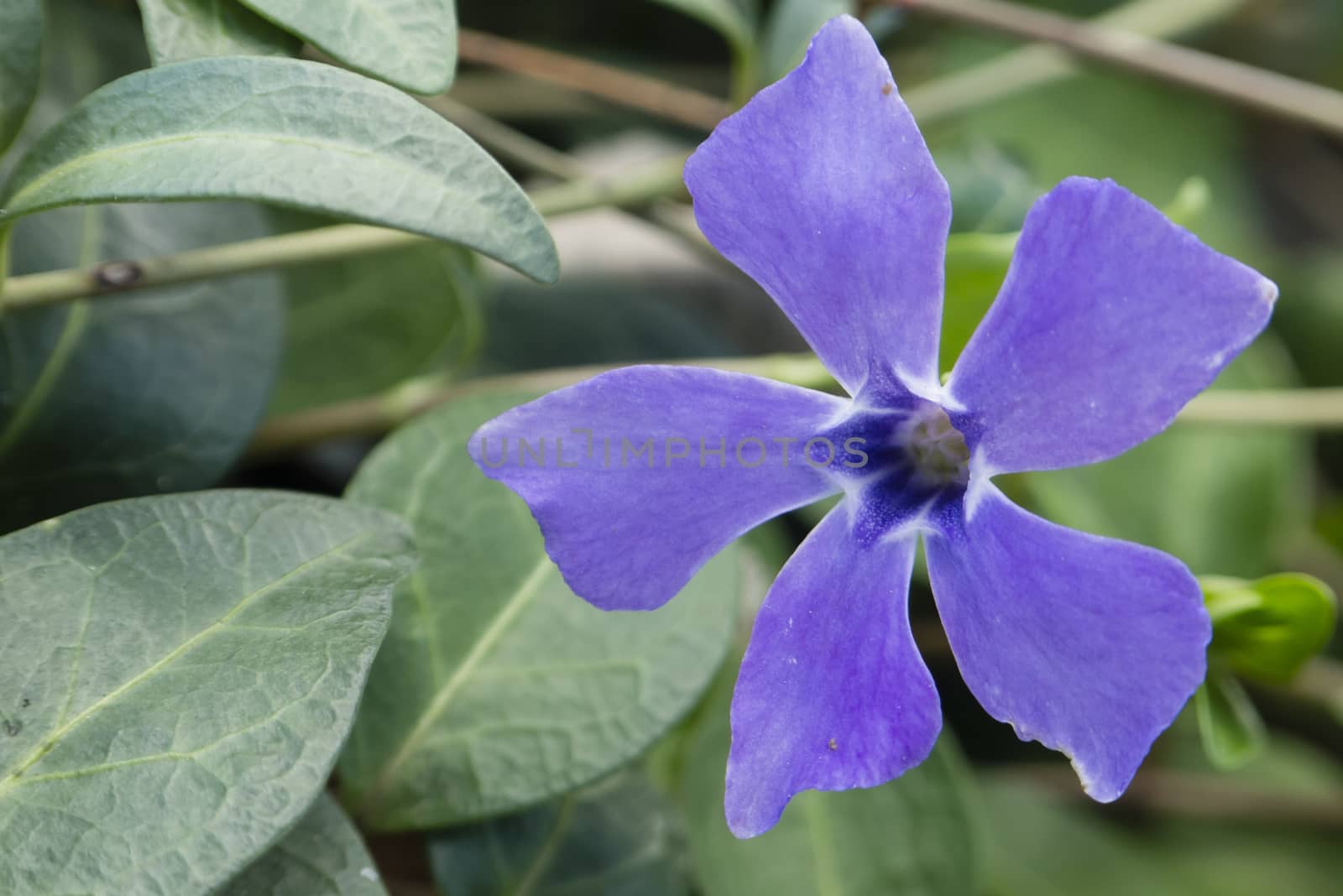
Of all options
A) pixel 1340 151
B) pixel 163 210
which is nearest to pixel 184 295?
pixel 163 210

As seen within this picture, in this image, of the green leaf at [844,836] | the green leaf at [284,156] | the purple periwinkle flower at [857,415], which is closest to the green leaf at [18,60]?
the green leaf at [284,156]

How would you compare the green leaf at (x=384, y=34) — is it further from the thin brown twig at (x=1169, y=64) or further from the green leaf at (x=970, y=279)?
the thin brown twig at (x=1169, y=64)

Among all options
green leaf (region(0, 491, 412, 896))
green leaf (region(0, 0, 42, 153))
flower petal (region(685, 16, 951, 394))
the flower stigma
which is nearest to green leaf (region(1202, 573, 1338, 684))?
the flower stigma

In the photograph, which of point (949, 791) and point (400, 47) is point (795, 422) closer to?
point (400, 47)

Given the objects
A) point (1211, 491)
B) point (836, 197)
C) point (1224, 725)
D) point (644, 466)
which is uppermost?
point (836, 197)

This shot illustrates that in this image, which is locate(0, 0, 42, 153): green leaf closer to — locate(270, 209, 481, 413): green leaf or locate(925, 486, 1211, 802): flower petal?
locate(270, 209, 481, 413): green leaf

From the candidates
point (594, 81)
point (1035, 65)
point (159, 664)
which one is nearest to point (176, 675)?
point (159, 664)

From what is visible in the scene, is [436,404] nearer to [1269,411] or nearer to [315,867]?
[315,867]
